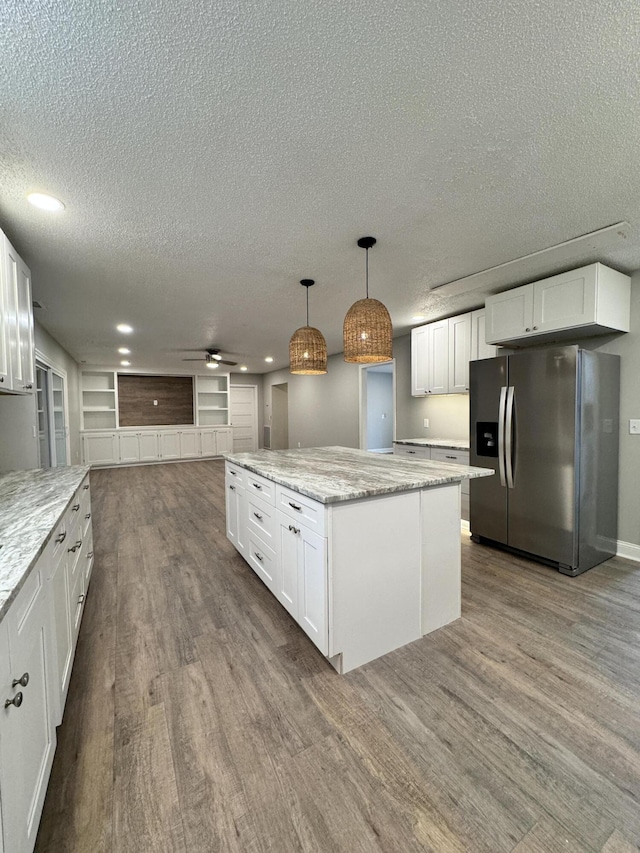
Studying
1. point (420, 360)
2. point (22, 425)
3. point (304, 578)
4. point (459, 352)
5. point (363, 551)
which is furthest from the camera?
point (420, 360)

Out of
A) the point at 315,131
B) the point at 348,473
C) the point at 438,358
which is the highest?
the point at 315,131

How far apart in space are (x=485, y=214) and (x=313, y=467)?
1851 mm

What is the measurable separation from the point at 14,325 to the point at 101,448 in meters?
6.71

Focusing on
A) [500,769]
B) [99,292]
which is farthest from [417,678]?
[99,292]

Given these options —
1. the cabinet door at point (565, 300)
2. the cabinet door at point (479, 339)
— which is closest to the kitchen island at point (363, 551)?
the cabinet door at point (565, 300)

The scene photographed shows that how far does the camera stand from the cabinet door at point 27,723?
2.70ft

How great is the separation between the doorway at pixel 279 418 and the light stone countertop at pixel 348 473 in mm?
6668

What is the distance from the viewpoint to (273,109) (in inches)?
51.5

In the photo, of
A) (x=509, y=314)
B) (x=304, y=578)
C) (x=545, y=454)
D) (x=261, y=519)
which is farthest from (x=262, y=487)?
(x=509, y=314)

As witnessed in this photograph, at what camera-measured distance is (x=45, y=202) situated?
1.90m

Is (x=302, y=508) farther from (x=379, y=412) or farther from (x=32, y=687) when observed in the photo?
(x=379, y=412)

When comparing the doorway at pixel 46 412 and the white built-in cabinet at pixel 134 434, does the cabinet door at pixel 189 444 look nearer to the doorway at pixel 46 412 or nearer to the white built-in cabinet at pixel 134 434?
the white built-in cabinet at pixel 134 434

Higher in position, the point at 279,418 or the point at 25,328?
the point at 25,328

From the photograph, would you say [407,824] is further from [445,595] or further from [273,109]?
[273,109]
